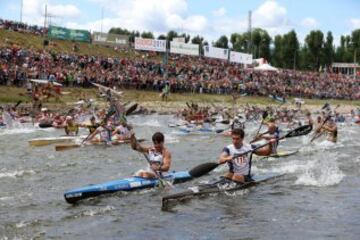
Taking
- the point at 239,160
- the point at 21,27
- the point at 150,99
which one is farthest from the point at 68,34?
the point at 239,160

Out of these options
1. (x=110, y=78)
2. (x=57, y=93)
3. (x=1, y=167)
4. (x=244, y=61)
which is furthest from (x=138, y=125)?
(x=244, y=61)

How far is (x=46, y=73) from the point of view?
4519cm

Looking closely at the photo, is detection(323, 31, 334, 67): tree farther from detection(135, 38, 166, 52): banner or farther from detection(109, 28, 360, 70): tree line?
detection(135, 38, 166, 52): banner

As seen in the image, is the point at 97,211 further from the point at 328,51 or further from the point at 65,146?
→ the point at 328,51

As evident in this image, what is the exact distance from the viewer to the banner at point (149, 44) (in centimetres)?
5902

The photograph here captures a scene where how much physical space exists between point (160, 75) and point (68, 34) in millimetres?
10891

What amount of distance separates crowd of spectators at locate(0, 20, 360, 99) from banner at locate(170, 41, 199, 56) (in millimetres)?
1226

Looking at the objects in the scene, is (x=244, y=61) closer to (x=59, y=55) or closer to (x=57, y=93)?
(x=59, y=55)

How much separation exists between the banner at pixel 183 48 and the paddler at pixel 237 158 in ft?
157

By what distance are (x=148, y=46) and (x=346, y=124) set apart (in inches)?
877

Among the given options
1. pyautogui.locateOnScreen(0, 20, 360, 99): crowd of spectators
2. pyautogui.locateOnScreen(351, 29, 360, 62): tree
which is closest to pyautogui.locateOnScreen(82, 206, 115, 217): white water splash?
pyautogui.locateOnScreen(0, 20, 360, 99): crowd of spectators

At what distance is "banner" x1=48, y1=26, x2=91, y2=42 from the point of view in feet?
193

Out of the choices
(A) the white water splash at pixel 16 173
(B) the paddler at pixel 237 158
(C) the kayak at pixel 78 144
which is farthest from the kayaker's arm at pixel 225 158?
(C) the kayak at pixel 78 144

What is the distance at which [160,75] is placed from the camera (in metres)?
56.5
